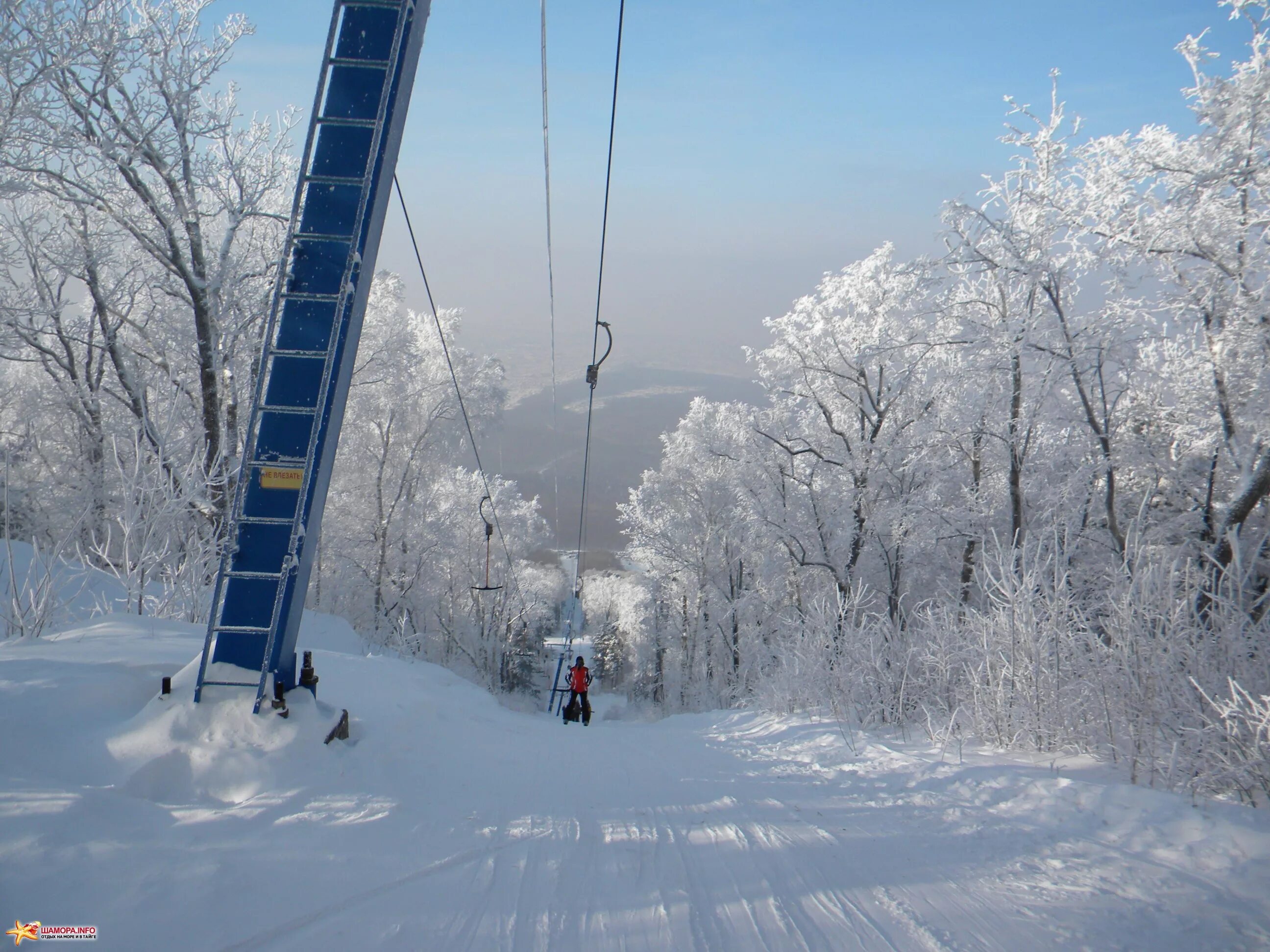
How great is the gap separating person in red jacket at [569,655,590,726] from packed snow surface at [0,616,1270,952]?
712 cm

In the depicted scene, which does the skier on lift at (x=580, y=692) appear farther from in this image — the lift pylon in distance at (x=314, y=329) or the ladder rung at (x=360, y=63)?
the ladder rung at (x=360, y=63)

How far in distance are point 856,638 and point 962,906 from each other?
574 centimetres

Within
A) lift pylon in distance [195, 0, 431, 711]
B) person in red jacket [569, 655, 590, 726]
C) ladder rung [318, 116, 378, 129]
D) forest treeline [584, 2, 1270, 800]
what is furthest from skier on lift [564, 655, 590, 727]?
ladder rung [318, 116, 378, 129]

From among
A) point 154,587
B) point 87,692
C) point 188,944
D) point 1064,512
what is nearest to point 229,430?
point 154,587

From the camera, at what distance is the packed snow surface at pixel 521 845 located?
2.49m

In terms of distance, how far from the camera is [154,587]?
1138 cm

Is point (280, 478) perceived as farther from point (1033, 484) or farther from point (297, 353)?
point (1033, 484)

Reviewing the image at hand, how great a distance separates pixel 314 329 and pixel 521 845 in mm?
3147

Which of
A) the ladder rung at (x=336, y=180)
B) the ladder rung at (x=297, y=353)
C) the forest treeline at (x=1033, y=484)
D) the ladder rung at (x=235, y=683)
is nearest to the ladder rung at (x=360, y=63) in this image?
Result: the ladder rung at (x=336, y=180)

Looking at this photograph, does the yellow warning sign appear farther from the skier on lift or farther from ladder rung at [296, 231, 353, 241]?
the skier on lift

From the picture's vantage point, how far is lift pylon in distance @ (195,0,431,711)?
12.9ft

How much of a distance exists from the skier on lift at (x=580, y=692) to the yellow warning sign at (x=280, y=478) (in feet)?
27.3

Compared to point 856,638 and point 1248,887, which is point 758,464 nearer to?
point 856,638

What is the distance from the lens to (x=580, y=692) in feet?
38.7
